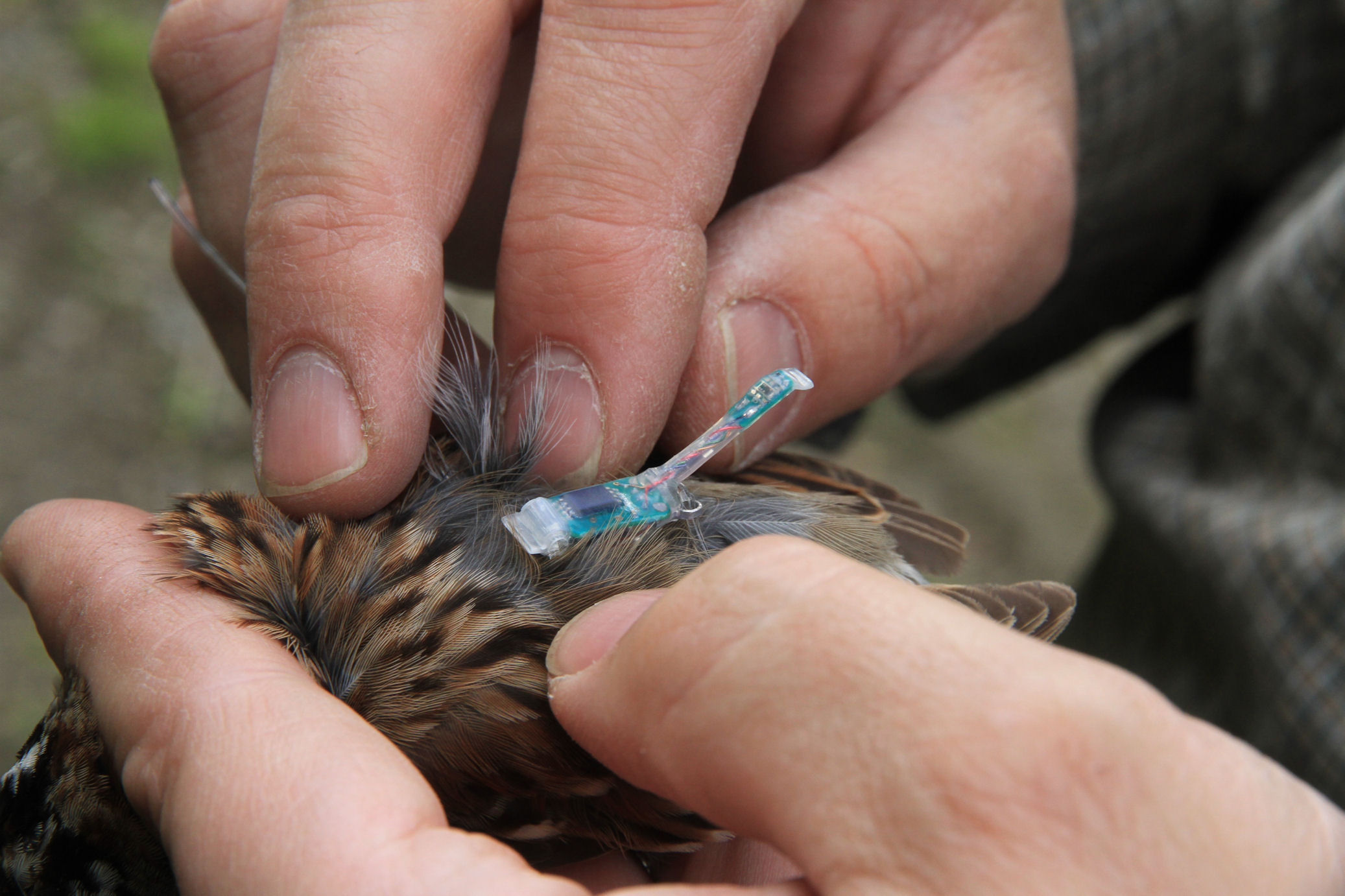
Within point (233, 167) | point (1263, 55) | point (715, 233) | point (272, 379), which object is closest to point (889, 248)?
point (715, 233)

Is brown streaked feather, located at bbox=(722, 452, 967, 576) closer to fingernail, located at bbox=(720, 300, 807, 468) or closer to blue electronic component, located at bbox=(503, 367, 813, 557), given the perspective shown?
fingernail, located at bbox=(720, 300, 807, 468)

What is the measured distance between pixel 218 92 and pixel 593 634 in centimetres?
139

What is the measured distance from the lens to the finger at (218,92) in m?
1.82

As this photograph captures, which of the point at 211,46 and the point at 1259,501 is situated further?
the point at 1259,501

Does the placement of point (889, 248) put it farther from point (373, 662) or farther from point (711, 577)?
point (373, 662)

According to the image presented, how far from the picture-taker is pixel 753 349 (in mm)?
1605

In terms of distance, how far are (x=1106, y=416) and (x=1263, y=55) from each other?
1.06m

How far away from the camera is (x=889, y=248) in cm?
170

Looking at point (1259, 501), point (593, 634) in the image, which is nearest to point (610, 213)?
point (593, 634)

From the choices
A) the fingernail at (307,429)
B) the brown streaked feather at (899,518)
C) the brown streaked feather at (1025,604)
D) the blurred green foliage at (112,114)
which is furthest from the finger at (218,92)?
the blurred green foliage at (112,114)

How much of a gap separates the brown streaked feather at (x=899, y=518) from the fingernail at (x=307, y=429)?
2.08 feet

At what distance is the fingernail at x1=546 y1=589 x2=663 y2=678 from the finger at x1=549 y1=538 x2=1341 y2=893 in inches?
6.2

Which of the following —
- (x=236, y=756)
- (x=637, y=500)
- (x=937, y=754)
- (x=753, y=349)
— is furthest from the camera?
(x=753, y=349)

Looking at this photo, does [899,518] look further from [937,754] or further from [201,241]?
[201,241]
